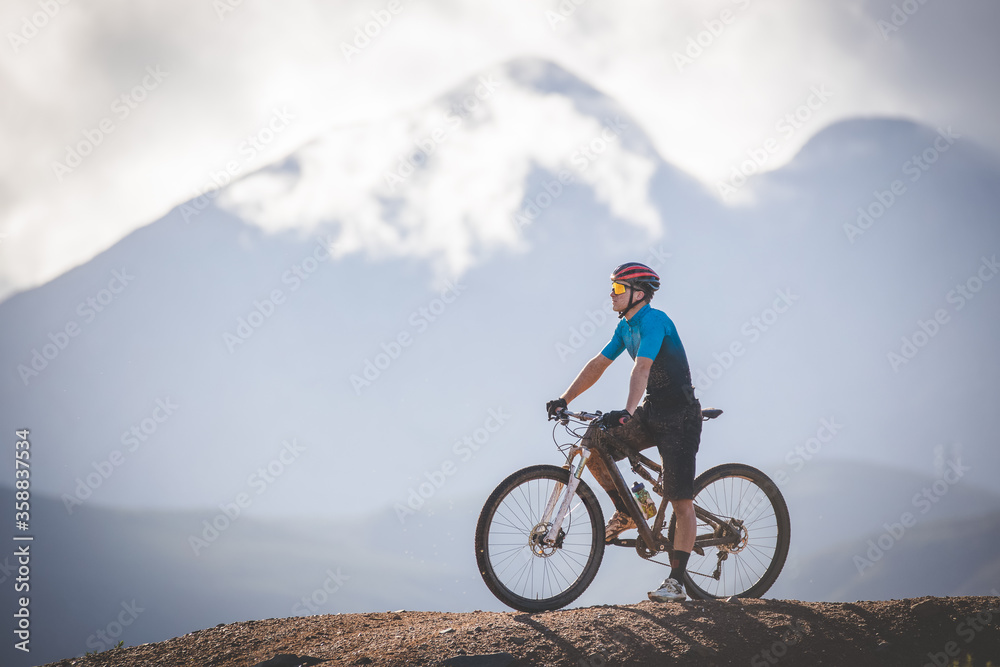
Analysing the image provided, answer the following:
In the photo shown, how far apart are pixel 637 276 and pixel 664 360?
2.69ft

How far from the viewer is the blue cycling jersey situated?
6.38m

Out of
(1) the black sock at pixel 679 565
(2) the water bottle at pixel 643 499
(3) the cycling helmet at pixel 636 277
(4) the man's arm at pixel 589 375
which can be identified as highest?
(3) the cycling helmet at pixel 636 277

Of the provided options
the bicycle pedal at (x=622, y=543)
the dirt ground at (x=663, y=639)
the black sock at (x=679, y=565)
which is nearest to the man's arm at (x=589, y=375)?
the bicycle pedal at (x=622, y=543)

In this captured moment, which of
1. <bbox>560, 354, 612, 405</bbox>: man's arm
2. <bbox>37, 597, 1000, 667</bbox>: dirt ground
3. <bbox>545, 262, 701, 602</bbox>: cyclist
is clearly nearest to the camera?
<bbox>37, 597, 1000, 667</bbox>: dirt ground

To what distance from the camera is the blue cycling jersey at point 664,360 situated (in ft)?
20.9

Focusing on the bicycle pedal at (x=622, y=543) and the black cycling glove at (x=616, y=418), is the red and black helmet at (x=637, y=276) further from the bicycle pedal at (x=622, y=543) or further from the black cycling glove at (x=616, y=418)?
the bicycle pedal at (x=622, y=543)

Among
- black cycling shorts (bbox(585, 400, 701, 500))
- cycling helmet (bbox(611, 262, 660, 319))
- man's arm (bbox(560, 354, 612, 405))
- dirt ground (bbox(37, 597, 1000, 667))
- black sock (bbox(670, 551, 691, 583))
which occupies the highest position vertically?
cycling helmet (bbox(611, 262, 660, 319))

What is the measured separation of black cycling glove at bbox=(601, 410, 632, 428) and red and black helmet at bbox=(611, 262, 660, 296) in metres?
1.23

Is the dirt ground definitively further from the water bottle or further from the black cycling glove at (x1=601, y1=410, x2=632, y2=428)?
the black cycling glove at (x1=601, y1=410, x2=632, y2=428)

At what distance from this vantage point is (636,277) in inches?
256

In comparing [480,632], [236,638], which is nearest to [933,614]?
[480,632]

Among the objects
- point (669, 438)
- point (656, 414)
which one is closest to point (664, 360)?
point (656, 414)

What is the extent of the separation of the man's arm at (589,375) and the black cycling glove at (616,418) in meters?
0.61

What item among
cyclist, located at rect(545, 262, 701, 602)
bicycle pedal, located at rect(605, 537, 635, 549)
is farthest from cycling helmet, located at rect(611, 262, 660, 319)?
bicycle pedal, located at rect(605, 537, 635, 549)
